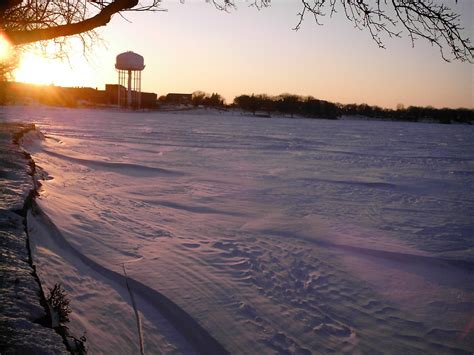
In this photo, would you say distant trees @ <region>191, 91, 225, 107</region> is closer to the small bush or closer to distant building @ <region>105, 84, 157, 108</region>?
distant building @ <region>105, 84, 157, 108</region>

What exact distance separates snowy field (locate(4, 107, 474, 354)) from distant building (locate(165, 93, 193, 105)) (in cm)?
8440

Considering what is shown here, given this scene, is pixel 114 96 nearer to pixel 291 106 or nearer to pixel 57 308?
pixel 291 106

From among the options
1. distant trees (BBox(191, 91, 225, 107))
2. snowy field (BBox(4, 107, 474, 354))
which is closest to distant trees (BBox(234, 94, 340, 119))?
distant trees (BBox(191, 91, 225, 107))

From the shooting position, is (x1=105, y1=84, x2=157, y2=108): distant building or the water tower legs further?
(x1=105, y1=84, x2=157, y2=108): distant building

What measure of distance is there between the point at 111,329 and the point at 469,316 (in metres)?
3.18

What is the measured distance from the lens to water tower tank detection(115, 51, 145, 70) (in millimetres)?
59438

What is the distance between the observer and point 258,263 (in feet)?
14.0

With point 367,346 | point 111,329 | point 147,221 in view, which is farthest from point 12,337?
point 147,221

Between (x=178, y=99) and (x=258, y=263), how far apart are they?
296 feet

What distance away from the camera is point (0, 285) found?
2291 mm

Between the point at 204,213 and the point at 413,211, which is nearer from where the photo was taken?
the point at 204,213

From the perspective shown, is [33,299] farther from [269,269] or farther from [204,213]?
[204,213]

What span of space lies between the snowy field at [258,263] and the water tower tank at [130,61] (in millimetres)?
55821

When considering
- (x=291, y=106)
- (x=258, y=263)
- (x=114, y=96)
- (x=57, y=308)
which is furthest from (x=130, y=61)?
(x=57, y=308)
